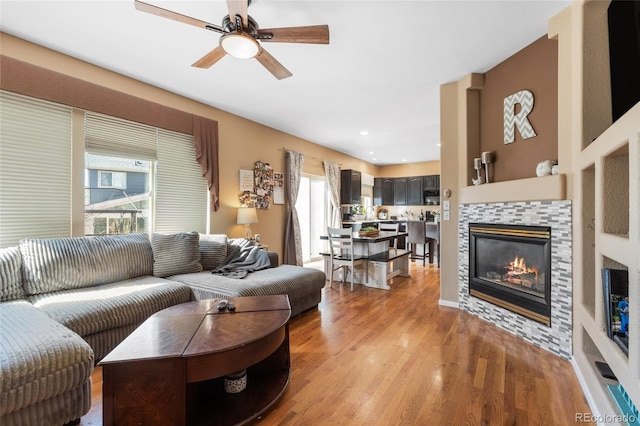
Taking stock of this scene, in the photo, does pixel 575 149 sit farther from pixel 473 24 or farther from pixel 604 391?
pixel 604 391

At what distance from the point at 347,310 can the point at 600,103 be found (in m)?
2.84

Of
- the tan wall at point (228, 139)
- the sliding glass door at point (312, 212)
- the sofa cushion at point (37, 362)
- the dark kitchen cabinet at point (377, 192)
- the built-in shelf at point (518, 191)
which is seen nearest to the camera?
the sofa cushion at point (37, 362)

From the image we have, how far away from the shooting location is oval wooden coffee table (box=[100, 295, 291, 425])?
132 centimetres

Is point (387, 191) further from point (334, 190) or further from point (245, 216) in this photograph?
point (245, 216)

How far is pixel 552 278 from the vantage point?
239 centimetres

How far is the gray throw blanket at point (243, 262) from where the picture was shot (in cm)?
322

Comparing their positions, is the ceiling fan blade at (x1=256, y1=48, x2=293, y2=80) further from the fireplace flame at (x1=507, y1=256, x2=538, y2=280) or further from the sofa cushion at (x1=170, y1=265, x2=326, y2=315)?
the fireplace flame at (x1=507, y1=256, x2=538, y2=280)

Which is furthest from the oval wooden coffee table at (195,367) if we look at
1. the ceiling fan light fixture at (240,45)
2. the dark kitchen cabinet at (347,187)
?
the dark kitchen cabinet at (347,187)

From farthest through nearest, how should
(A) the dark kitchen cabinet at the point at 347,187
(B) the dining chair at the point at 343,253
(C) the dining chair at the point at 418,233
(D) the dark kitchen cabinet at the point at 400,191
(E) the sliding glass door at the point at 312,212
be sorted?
(D) the dark kitchen cabinet at the point at 400,191 < (A) the dark kitchen cabinet at the point at 347,187 < (E) the sliding glass door at the point at 312,212 < (C) the dining chair at the point at 418,233 < (B) the dining chair at the point at 343,253

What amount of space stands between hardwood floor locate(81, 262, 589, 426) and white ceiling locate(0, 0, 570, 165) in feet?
8.69

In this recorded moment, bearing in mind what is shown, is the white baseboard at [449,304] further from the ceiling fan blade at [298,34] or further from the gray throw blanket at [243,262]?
the ceiling fan blade at [298,34]

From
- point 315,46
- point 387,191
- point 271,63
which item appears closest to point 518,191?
point 315,46

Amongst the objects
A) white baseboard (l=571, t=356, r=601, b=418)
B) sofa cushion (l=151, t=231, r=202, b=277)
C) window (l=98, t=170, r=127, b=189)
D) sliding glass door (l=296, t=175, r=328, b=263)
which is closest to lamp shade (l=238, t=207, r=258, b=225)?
sofa cushion (l=151, t=231, r=202, b=277)

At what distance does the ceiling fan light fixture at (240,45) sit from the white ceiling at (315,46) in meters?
0.40
